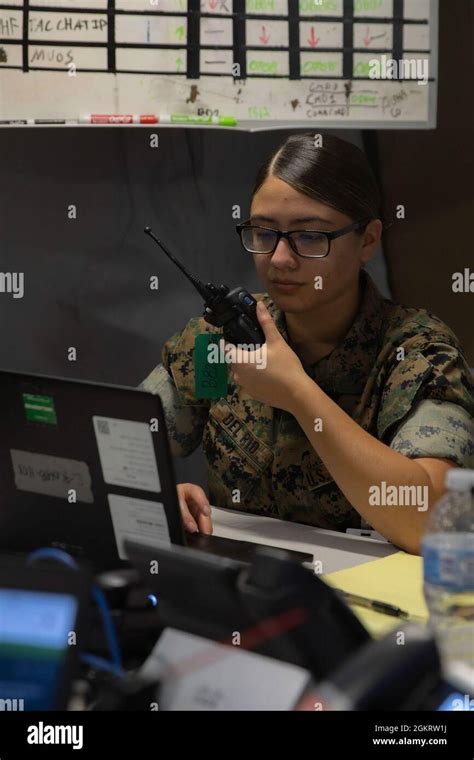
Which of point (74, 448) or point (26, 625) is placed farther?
point (74, 448)

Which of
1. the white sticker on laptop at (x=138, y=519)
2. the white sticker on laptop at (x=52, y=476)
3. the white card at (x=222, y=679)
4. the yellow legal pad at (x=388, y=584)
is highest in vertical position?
the white sticker on laptop at (x=52, y=476)

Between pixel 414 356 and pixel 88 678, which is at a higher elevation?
pixel 414 356

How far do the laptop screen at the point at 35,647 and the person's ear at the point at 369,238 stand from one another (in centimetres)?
117

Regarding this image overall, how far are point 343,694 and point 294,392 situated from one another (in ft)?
3.34

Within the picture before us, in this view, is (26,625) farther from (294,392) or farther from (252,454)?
(252,454)

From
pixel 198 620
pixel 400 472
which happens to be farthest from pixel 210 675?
pixel 400 472

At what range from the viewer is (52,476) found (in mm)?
1310

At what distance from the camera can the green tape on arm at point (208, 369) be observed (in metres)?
1.94

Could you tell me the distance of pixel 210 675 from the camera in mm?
911

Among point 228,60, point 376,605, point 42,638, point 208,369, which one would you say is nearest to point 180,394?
point 208,369

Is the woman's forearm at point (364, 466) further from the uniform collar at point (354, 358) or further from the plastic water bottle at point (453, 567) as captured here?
the plastic water bottle at point (453, 567)

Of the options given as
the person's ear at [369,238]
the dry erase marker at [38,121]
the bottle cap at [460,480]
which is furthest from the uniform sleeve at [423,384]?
the dry erase marker at [38,121]

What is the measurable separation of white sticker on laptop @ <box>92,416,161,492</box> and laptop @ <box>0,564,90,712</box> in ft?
0.77

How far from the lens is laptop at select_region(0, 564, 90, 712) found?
92 centimetres
